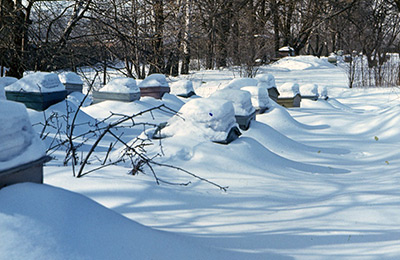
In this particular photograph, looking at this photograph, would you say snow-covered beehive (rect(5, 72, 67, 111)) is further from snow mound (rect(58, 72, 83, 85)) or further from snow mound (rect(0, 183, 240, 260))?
→ snow mound (rect(0, 183, 240, 260))

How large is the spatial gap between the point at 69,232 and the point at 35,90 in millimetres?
6449

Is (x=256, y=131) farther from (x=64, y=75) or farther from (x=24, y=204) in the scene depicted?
(x=64, y=75)

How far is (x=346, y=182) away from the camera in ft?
16.2

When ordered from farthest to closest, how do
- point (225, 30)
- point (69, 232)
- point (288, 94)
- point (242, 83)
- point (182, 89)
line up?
1. point (225, 30)
2. point (182, 89)
3. point (288, 94)
4. point (242, 83)
5. point (69, 232)

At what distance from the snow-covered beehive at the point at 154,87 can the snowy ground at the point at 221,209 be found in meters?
5.98

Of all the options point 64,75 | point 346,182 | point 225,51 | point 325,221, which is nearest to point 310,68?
point 225,51

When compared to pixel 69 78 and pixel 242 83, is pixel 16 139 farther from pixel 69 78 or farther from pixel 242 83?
pixel 242 83

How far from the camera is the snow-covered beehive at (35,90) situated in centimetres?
759

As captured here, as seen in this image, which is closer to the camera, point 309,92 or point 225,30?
point 309,92

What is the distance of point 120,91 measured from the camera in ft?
34.5

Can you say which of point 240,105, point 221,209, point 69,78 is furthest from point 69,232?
point 69,78

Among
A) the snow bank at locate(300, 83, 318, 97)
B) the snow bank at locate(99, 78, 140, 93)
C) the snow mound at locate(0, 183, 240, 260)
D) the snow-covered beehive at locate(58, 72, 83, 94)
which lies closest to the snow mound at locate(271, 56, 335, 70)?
the snow bank at locate(300, 83, 318, 97)

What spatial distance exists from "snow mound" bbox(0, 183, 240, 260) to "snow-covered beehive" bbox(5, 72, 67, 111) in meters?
5.95

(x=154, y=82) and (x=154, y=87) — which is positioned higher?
(x=154, y=82)
